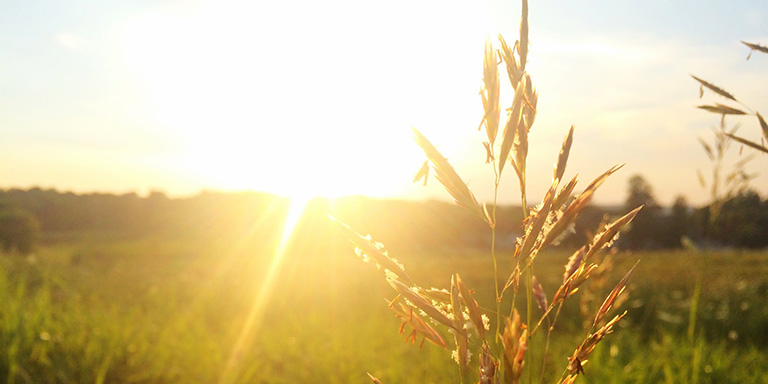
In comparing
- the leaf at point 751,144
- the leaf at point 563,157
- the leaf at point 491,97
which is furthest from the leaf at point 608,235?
the leaf at point 751,144

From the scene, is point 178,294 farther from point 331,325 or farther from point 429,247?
point 429,247

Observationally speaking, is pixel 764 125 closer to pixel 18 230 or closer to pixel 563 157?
pixel 563 157

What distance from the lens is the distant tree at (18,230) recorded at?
1997cm

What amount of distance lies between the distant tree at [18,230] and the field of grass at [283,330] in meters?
12.5

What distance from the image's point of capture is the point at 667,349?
4555 millimetres

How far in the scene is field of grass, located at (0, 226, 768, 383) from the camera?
387 cm

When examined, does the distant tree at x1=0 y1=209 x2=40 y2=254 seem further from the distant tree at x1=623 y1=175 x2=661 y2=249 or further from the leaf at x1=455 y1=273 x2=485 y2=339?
the distant tree at x1=623 y1=175 x2=661 y2=249

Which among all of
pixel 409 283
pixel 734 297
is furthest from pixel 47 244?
pixel 409 283

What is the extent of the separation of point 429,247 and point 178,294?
13909mm

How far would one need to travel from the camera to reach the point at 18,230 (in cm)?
2075

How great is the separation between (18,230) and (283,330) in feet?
66.6

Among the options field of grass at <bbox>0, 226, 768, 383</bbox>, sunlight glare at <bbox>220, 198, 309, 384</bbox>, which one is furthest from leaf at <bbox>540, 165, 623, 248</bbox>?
sunlight glare at <bbox>220, 198, 309, 384</bbox>

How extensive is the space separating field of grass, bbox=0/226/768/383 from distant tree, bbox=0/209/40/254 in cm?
1253

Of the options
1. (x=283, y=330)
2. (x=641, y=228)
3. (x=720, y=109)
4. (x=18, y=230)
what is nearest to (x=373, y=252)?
(x=720, y=109)
